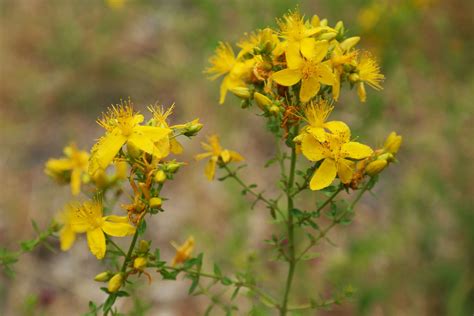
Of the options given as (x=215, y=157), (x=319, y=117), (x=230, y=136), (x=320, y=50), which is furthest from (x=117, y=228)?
(x=230, y=136)

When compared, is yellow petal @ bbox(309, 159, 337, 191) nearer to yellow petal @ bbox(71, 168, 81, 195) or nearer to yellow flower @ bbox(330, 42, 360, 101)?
yellow flower @ bbox(330, 42, 360, 101)

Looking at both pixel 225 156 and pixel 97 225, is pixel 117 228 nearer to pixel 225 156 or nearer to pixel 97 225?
pixel 97 225

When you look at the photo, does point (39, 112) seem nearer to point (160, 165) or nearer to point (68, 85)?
point (68, 85)

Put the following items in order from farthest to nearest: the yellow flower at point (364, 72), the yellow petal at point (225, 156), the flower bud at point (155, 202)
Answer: the yellow petal at point (225, 156), the yellow flower at point (364, 72), the flower bud at point (155, 202)

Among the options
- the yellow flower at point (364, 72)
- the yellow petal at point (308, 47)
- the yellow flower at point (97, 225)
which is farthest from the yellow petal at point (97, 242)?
the yellow flower at point (364, 72)

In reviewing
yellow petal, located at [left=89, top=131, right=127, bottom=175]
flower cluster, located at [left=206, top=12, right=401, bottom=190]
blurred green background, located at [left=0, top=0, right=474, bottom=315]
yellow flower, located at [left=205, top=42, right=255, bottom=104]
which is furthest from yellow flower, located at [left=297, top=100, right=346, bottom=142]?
blurred green background, located at [left=0, top=0, right=474, bottom=315]

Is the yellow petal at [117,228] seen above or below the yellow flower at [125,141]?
below

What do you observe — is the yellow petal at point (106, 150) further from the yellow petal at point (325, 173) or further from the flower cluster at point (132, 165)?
the yellow petal at point (325, 173)
